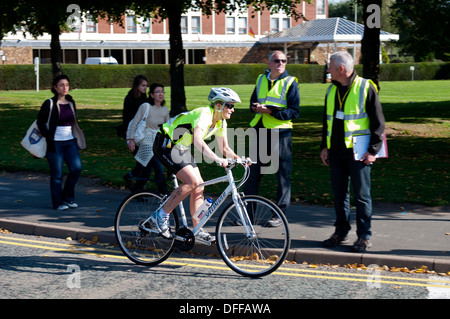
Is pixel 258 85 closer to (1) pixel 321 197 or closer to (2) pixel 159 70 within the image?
(1) pixel 321 197

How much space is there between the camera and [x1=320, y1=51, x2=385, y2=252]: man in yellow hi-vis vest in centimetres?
698

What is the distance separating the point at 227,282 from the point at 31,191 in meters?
5.78

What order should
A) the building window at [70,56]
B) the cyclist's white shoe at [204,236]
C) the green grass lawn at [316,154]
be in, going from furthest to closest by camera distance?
the building window at [70,56], the green grass lawn at [316,154], the cyclist's white shoe at [204,236]

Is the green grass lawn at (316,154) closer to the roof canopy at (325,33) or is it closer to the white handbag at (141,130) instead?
the white handbag at (141,130)

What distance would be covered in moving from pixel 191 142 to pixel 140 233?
113 cm

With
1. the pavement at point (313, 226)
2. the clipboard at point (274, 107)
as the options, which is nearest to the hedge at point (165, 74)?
the pavement at point (313, 226)

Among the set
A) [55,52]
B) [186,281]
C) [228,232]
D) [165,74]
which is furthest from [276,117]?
[165,74]

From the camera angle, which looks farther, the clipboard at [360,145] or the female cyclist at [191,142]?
the clipboard at [360,145]

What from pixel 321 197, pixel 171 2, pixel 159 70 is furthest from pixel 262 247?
pixel 159 70

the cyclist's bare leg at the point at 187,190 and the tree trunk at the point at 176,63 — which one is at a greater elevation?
the tree trunk at the point at 176,63

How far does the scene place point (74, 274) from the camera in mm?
6504

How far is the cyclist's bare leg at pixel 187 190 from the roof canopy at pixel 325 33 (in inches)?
Answer: 2248

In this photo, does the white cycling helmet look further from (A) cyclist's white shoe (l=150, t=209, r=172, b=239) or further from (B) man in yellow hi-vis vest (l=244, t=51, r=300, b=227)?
(B) man in yellow hi-vis vest (l=244, t=51, r=300, b=227)

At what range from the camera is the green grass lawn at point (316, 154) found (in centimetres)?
1071
